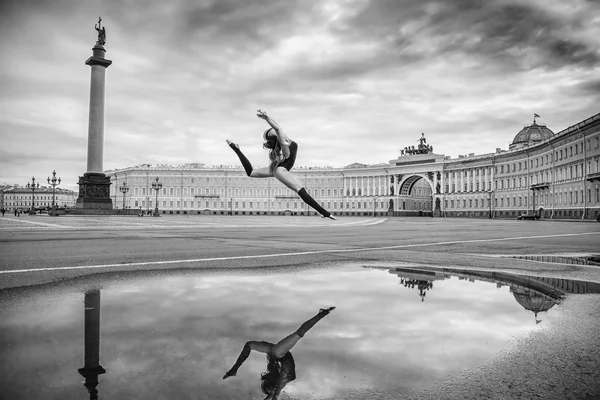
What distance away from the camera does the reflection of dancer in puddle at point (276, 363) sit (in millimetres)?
2139

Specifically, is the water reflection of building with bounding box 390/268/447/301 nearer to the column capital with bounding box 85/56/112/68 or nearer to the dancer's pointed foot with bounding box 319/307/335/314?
the dancer's pointed foot with bounding box 319/307/335/314

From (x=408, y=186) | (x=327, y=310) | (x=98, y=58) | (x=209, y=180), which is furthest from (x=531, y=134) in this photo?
(x=327, y=310)

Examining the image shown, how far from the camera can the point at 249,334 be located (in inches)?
116

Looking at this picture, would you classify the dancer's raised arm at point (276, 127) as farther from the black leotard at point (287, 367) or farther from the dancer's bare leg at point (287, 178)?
the black leotard at point (287, 367)

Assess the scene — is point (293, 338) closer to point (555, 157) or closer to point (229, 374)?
point (229, 374)

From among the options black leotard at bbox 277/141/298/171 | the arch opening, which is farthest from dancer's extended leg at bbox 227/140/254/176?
the arch opening

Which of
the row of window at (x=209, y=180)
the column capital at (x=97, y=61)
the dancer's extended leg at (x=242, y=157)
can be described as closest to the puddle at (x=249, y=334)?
the dancer's extended leg at (x=242, y=157)

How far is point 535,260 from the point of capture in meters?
8.10

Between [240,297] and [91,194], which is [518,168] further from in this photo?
[240,297]

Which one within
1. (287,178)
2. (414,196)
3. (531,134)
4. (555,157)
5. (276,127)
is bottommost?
(287,178)

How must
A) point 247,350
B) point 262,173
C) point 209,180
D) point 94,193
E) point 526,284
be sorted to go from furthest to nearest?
point 209,180
point 94,193
point 262,173
point 526,284
point 247,350

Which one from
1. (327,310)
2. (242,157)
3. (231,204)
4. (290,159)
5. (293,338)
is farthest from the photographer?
(231,204)

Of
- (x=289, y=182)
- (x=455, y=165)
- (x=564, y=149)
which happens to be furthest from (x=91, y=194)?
(x=455, y=165)

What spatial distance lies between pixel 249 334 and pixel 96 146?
197 feet
